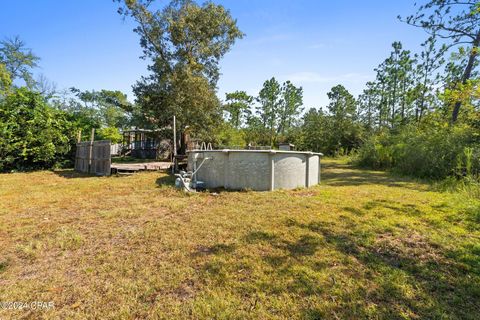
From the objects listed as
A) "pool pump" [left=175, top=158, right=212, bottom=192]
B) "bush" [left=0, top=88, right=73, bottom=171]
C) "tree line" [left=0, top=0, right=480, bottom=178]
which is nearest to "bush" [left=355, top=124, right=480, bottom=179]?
"tree line" [left=0, top=0, right=480, bottom=178]

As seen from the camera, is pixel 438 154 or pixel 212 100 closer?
pixel 438 154

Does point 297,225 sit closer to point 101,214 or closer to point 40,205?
point 101,214

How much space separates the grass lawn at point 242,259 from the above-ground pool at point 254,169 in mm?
1065

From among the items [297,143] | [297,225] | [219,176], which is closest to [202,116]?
[219,176]

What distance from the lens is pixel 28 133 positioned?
9875mm

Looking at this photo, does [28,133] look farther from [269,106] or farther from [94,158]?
[269,106]

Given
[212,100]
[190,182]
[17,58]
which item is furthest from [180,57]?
[17,58]

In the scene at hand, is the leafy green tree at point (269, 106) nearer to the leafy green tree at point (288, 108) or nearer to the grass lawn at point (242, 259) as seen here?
the leafy green tree at point (288, 108)

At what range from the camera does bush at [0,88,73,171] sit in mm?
9602

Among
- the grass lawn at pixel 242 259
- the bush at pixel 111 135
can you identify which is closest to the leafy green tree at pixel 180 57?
the grass lawn at pixel 242 259

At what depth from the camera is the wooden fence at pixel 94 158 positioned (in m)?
9.06

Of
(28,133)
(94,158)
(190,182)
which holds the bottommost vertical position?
(190,182)

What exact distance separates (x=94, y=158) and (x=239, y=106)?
1046 inches

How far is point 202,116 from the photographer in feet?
45.2
